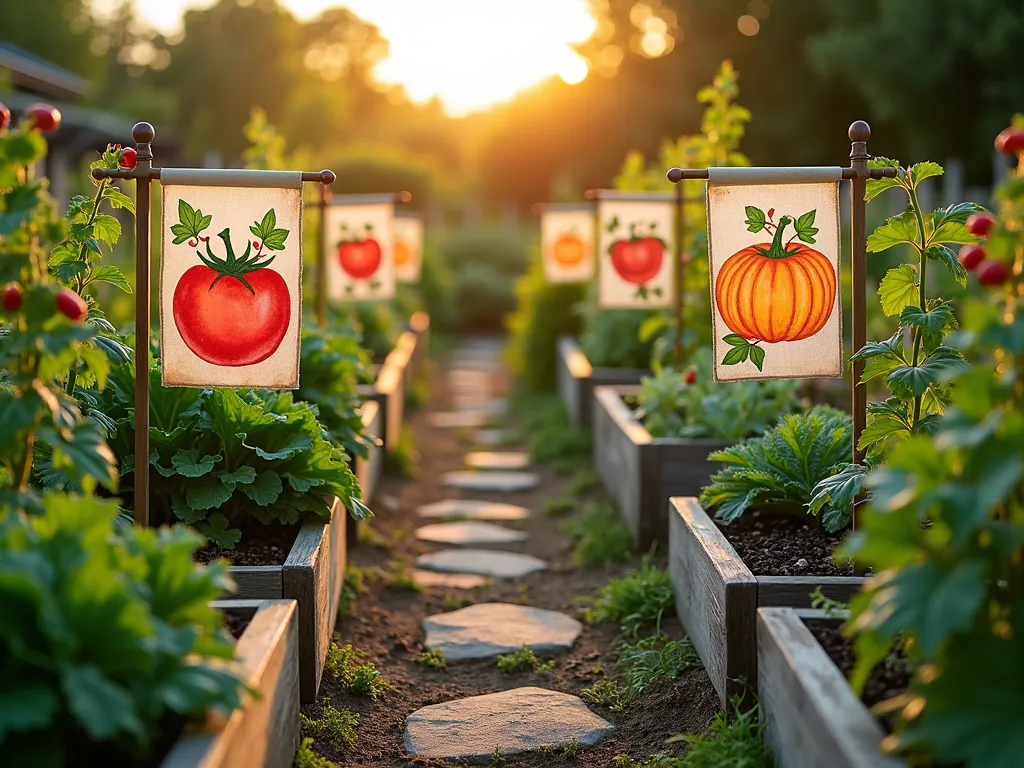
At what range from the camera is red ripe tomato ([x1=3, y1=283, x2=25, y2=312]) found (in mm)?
2510

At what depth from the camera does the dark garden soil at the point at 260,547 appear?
3.69 meters

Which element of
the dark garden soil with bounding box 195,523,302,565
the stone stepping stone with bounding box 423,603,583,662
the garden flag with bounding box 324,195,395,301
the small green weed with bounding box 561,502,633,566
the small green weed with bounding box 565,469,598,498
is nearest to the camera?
the dark garden soil with bounding box 195,523,302,565

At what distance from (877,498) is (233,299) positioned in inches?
86.3

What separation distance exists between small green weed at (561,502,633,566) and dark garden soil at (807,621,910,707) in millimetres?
2544

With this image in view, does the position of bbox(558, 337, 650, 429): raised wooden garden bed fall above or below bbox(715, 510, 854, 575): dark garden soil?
above

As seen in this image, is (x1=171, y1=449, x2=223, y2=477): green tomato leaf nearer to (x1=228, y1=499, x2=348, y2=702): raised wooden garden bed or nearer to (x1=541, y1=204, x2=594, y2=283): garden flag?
(x1=228, y1=499, x2=348, y2=702): raised wooden garden bed

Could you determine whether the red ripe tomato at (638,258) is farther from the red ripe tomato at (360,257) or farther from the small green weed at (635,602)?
the small green weed at (635,602)

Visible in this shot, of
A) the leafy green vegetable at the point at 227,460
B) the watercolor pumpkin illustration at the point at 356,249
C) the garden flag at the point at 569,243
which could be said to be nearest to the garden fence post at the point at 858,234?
the leafy green vegetable at the point at 227,460

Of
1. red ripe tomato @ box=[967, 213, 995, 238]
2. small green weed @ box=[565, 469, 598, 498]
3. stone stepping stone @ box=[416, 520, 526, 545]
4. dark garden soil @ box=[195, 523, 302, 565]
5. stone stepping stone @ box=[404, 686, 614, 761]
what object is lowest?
stone stepping stone @ box=[404, 686, 614, 761]

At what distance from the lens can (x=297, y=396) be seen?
509 centimetres

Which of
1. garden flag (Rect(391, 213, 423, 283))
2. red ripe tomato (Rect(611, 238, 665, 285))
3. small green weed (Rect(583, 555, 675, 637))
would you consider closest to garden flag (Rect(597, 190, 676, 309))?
red ripe tomato (Rect(611, 238, 665, 285))

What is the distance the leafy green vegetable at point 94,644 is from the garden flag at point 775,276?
6.95 feet

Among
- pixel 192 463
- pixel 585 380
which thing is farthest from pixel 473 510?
pixel 192 463

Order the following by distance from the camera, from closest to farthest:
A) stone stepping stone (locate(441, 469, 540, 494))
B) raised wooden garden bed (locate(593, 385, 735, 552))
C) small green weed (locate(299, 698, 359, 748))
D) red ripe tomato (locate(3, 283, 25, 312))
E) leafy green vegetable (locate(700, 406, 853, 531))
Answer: red ripe tomato (locate(3, 283, 25, 312)) < small green weed (locate(299, 698, 359, 748)) < leafy green vegetable (locate(700, 406, 853, 531)) < raised wooden garden bed (locate(593, 385, 735, 552)) < stone stepping stone (locate(441, 469, 540, 494))
